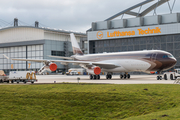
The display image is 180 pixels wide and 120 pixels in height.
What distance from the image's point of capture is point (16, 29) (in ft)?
361

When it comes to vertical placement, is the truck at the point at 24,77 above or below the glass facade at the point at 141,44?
below

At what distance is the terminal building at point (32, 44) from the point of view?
341 ft

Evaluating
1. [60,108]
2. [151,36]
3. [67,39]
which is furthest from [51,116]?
[67,39]

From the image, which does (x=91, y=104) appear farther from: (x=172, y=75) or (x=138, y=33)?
(x=138, y=33)

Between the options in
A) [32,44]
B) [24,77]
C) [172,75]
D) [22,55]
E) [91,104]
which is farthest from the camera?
[22,55]

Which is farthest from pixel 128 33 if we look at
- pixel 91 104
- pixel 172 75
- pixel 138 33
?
pixel 91 104

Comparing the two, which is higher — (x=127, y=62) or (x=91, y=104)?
(x=127, y=62)

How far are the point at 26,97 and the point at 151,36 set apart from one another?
63.5 meters

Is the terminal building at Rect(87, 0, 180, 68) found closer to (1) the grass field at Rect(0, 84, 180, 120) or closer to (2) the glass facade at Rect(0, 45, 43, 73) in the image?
(2) the glass facade at Rect(0, 45, 43, 73)

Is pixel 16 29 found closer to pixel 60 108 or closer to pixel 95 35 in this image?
pixel 95 35

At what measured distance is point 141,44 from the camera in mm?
79875

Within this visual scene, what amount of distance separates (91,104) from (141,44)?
6484 centimetres

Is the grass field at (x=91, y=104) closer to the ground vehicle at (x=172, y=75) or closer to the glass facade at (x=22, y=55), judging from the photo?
the ground vehicle at (x=172, y=75)

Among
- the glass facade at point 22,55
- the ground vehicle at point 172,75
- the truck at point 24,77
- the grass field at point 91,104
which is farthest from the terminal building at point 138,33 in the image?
the grass field at point 91,104
